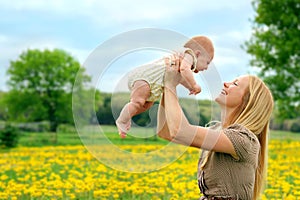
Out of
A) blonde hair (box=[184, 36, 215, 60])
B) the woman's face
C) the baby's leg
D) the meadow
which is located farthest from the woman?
the meadow

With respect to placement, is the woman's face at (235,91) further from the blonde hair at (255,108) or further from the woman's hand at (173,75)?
the woman's hand at (173,75)

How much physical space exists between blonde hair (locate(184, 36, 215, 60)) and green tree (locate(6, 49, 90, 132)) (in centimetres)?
2186

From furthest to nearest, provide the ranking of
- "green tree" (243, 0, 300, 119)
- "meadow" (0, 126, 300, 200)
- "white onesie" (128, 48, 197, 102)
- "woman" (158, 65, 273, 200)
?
"green tree" (243, 0, 300, 119)
"meadow" (0, 126, 300, 200)
"woman" (158, 65, 273, 200)
"white onesie" (128, 48, 197, 102)

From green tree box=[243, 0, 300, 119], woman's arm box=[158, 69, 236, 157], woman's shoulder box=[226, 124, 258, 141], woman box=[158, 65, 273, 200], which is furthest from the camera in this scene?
green tree box=[243, 0, 300, 119]

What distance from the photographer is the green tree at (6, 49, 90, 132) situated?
24.9 metres

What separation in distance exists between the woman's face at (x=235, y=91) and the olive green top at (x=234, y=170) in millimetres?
144

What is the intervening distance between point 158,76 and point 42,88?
24.3m

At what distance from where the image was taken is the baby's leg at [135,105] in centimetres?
252

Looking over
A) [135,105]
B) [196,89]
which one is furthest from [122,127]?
[196,89]

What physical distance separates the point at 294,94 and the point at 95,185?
12.0m

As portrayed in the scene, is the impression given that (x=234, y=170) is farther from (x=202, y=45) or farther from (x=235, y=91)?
(x=202, y=45)

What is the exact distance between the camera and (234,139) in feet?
9.74

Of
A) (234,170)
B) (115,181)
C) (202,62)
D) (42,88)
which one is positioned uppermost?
(42,88)

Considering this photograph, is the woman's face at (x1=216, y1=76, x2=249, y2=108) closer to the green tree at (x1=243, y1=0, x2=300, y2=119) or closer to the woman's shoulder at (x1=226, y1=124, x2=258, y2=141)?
the woman's shoulder at (x1=226, y1=124, x2=258, y2=141)
